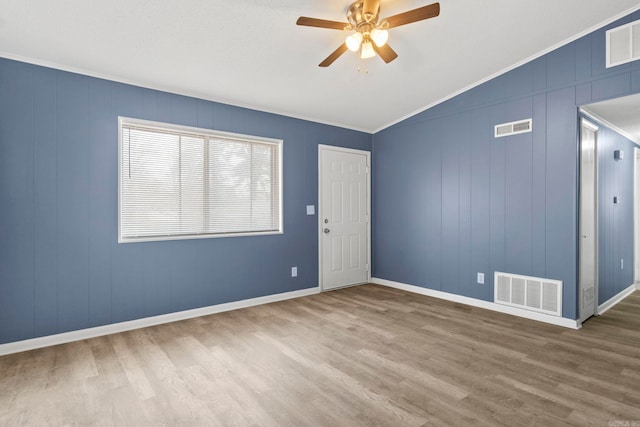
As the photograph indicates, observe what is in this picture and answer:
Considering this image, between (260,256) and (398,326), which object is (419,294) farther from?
(260,256)

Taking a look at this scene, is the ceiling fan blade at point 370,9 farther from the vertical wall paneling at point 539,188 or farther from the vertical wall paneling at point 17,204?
the vertical wall paneling at point 17,204

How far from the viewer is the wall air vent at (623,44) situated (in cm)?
333

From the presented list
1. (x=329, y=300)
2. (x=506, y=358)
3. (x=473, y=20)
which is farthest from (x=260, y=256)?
(x=473, y=20)

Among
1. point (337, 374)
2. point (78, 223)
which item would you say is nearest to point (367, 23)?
point (337, 374)

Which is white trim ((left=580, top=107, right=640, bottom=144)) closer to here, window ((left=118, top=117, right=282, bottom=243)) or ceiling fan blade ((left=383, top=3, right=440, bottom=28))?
ceiling fan blade ((left=383, top=3, right=440, bottom=28))

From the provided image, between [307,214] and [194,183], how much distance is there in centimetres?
175

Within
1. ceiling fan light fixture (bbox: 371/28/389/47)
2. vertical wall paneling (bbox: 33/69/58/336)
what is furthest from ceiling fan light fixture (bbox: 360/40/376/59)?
vertical wall paneling (bbox: 33/69/58/336)

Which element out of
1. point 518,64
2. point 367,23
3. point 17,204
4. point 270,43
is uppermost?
point 518,64

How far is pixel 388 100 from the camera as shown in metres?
4.84

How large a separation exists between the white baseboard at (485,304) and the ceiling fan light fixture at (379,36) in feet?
11.5

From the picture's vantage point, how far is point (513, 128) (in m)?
4.22

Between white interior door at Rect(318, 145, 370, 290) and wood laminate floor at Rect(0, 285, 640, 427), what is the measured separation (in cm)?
152

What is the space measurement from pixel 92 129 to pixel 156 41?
1.18m

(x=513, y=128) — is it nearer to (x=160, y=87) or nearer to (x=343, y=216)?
(x=343, y=216)
